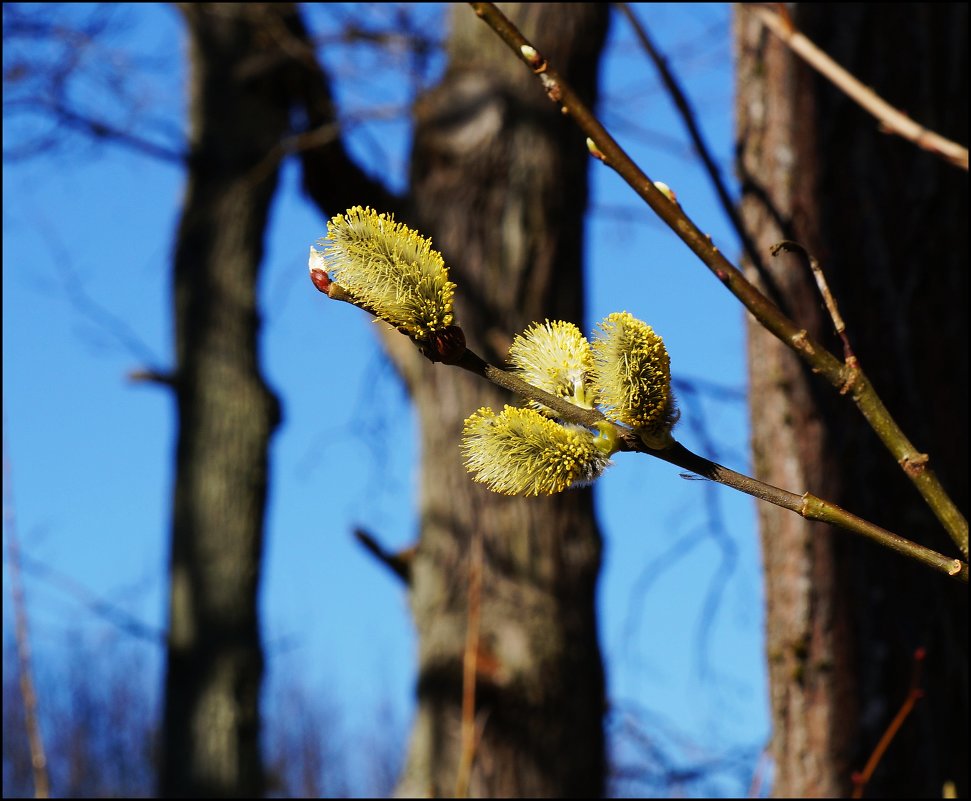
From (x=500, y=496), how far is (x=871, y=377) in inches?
64.0

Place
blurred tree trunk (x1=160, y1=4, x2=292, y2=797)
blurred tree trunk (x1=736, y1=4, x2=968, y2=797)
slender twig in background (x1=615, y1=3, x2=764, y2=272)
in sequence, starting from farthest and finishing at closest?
blurred tree trunk (x1=160, y1=4, x2=292, y2=797)
blurred tree trunk (x1=736, y1=4, x2=968, y2=797)
slender twig in background (x1=615, y1=3, x2=764, y2=272)

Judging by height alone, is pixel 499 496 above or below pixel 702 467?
above

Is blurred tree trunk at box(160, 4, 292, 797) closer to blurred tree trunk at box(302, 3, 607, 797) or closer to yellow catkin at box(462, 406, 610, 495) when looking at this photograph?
blurred tree trunk at box(302, 3, 607, 797)

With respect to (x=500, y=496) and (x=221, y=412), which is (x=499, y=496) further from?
(x=221, y=412)

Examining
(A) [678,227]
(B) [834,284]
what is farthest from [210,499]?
(A) [678,227]

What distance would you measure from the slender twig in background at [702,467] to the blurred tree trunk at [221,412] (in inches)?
187

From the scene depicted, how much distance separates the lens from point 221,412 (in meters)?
6.01

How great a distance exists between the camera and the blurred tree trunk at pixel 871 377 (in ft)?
6.38

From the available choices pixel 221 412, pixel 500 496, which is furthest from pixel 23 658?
pixel 221 412

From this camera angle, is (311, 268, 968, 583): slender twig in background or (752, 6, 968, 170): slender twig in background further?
(752, 6, 968, 170): slender twig in background

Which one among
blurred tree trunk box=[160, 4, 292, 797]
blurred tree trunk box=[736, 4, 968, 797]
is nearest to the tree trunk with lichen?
blurred tree trunk box=[736, 4, 968, 797]

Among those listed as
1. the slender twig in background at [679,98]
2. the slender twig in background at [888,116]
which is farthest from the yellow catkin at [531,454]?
the slender twig in background at [679,98]

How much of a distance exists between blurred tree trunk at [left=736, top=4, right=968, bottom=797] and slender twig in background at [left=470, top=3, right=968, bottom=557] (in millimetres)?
1179

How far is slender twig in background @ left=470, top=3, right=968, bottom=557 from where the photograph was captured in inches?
32.0
